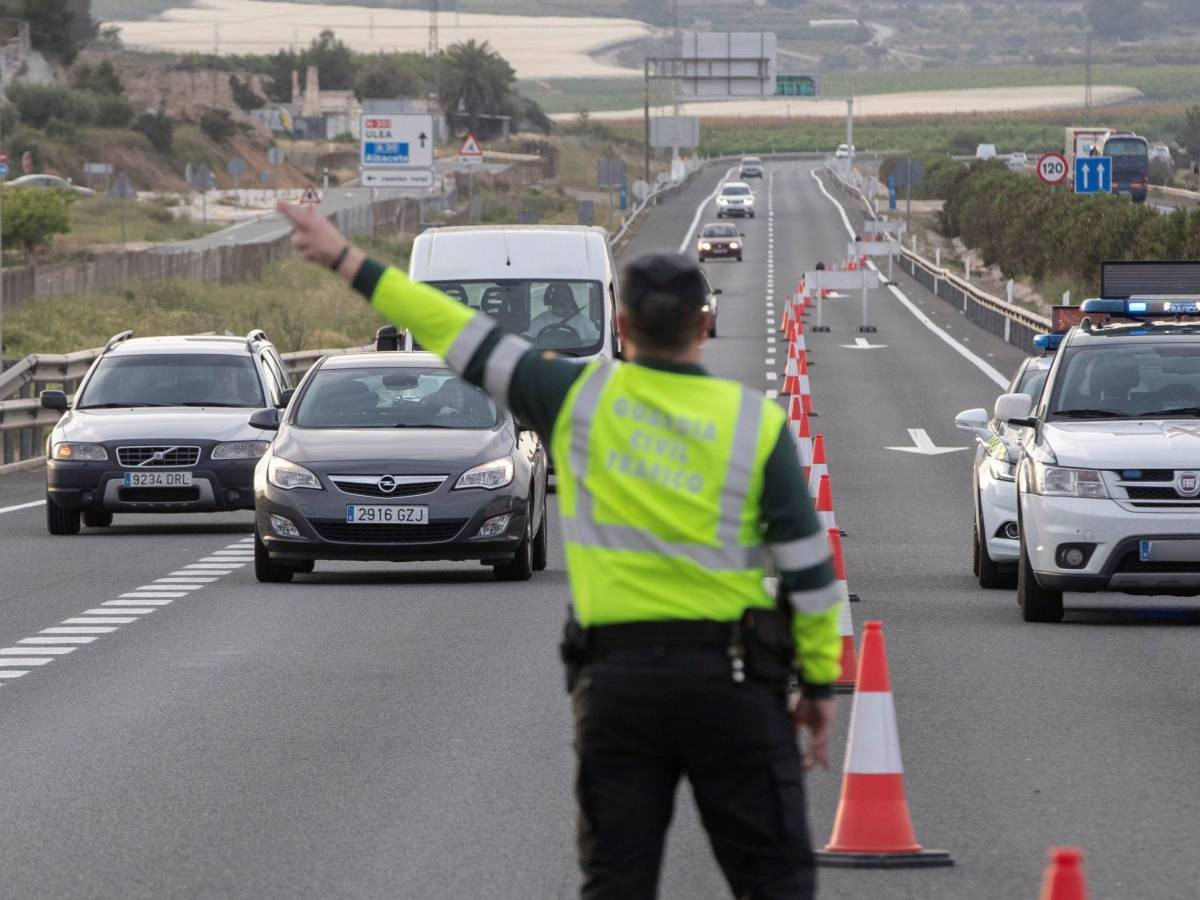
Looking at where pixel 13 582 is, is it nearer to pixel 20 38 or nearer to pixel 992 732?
pixel 992 732

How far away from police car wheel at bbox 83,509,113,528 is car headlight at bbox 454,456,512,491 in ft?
20.4

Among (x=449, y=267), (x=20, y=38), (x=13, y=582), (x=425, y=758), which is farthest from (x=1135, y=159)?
(x=425, y=758)

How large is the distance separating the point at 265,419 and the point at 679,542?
14324 mm

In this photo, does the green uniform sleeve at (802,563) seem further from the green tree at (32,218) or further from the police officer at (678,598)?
the green tree at (32,218)

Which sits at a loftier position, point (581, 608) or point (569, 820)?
point (581, 608)

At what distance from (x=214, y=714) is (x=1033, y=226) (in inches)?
2408

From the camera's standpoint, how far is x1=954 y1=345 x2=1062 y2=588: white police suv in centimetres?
1555

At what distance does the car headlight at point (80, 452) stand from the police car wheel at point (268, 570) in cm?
413

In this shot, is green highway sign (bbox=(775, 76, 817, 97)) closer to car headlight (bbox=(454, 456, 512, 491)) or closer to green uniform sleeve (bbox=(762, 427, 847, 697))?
car headlight (bbox=(454, 456, 512, 491))

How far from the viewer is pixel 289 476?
53.4 feet

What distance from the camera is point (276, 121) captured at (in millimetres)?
184875

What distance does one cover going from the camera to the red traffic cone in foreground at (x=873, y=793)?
7.50 m

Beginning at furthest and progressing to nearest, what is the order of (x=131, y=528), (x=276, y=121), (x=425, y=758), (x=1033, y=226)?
1. (x=276, y=121)
2. (x=1033, y=226)
3. (x=131, y=528)
4. (x=425, y=758)

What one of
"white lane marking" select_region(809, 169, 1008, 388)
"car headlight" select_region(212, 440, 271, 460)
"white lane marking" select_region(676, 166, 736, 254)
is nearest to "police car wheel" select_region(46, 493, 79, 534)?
"car headlight" select_region(212, 440, 271, 460)
